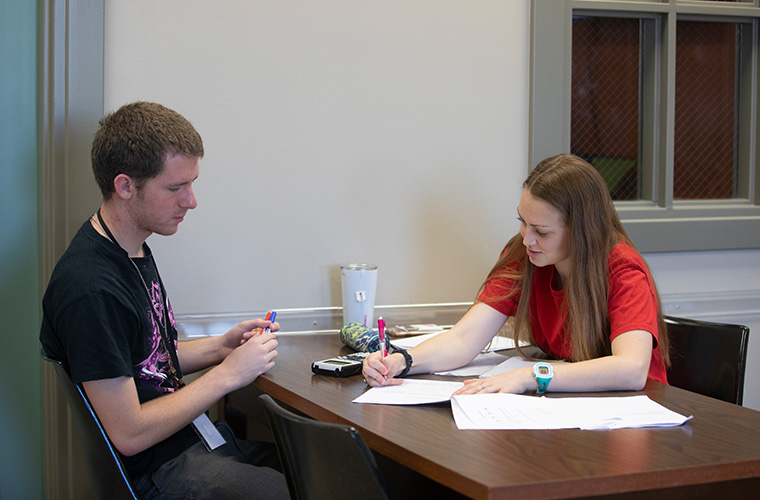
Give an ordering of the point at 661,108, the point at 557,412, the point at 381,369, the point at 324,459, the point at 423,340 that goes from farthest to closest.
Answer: the point at 661,108, the point at 423,340, the point at 381,369, the point at 557,412, the point at 324,459

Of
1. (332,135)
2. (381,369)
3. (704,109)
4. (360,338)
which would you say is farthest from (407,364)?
(704,109)

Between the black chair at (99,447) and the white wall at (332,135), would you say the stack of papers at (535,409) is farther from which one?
the white wall at (332,135)

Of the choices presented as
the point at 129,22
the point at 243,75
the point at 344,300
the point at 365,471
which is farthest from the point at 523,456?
the point at 129,22

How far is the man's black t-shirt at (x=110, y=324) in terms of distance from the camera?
151cm

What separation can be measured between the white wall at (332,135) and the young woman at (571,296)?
0.66m

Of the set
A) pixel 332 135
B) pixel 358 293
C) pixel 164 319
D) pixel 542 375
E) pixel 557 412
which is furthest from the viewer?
pixel 332 135

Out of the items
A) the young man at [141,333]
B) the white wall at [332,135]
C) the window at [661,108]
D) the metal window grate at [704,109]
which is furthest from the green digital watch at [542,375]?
the metal window grate at [704,109]

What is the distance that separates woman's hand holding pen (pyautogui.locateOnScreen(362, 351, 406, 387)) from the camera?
1775 millimetres

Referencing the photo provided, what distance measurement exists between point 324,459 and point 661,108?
242 cm

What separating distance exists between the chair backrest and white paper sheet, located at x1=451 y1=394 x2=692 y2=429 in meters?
0.30

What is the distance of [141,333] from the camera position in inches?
66.3

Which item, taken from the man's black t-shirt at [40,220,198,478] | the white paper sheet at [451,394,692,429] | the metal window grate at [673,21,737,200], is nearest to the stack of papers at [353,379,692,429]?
the white paper sheet at [451,394,692,429]

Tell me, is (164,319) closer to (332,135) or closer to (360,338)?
(360,338)

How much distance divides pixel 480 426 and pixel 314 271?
1325 mm
